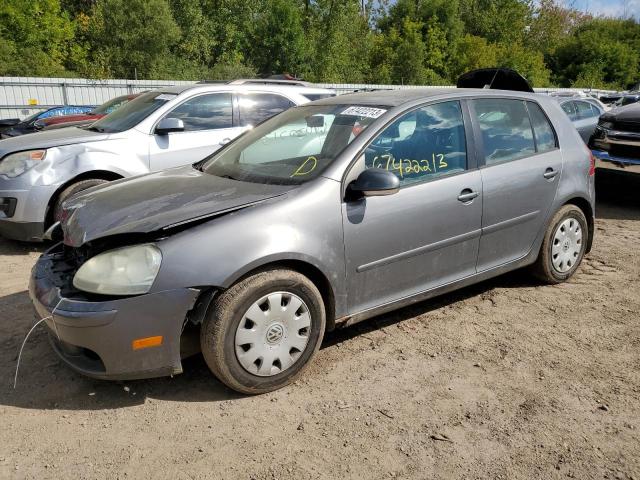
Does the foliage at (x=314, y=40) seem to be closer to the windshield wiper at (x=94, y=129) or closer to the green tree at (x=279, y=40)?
the green tree at (x=279, y=40)

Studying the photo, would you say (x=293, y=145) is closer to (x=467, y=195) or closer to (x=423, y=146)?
(x=423, y=146)

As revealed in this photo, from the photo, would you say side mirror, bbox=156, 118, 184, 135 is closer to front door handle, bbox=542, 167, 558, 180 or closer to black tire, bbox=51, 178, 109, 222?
black tire, bbox=51, 178, 109, 222

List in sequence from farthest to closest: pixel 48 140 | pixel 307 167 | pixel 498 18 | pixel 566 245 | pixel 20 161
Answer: pixel 498 18 → pixel 48 140 → pixel 20 161 → pixel 566 245 → pixel 307 167

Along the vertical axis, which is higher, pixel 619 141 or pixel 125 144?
pixel 125 144

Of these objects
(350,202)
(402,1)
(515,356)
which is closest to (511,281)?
(515,356)

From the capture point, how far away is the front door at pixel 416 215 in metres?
3.32

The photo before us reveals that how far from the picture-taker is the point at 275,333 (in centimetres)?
300

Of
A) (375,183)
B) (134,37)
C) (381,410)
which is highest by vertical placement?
(134,37)

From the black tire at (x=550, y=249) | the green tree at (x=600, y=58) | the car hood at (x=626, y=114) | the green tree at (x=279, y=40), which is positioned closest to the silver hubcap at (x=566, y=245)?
the black tire at (x=550, y=249)

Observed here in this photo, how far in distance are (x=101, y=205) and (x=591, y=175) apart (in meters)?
3.83

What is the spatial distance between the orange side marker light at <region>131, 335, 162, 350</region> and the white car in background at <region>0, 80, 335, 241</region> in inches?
126

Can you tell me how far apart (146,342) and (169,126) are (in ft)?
12.4

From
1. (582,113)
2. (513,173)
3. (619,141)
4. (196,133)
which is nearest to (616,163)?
(619,141)

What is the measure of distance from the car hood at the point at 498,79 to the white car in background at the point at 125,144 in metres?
2.08
